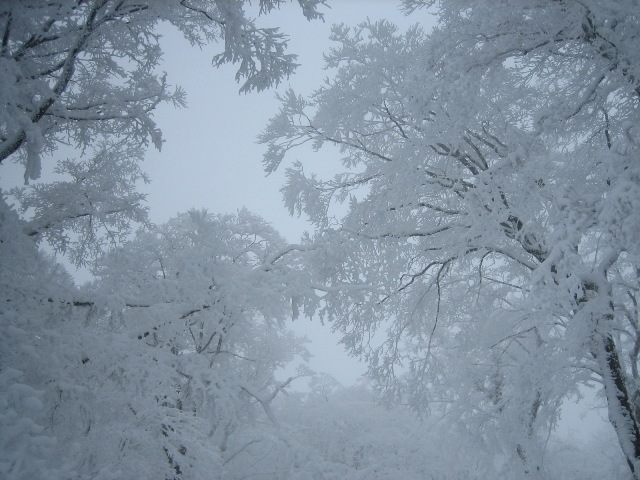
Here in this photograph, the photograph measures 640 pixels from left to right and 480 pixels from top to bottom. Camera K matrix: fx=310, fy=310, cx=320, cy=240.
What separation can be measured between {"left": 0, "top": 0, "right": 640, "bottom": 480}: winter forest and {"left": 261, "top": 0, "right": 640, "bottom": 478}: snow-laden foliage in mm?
35

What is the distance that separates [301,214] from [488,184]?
122 inches

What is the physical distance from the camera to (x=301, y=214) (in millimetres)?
5660

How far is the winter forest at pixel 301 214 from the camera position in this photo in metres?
2.51

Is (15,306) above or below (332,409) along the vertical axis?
below

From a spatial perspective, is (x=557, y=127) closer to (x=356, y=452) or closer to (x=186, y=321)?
(x=186, y=321)

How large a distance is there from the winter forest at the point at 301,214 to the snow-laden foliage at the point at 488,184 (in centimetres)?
4

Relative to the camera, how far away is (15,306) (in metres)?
2.55

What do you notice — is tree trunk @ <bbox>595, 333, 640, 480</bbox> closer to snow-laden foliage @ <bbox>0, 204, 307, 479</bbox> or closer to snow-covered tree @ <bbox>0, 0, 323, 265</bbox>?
snow-laden foliage @ <bbox>0, 204, 307, 479</bbox>

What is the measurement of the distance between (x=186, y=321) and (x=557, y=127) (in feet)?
14.6

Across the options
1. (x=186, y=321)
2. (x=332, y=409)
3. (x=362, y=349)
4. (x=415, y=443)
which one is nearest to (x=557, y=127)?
(x=362, y=349)

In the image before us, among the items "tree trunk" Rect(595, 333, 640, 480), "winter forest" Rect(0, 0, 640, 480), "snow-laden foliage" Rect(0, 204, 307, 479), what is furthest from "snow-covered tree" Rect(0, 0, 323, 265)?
"tree trunk" Rect(595, 333, 640, 480)

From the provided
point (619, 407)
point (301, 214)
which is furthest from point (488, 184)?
point (619, 407)

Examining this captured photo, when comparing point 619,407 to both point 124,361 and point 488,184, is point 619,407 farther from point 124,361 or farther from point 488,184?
point 124,361

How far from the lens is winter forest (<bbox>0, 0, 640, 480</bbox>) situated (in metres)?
2.51
